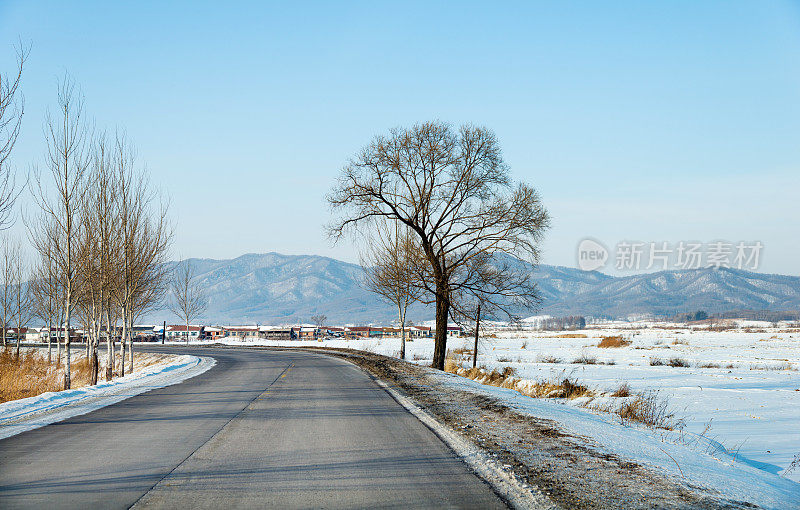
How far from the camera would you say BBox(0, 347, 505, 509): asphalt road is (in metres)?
5.98

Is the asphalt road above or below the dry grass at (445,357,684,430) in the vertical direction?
above

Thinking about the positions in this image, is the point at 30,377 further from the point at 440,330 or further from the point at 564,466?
the point at 564,466

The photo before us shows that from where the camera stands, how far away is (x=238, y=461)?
770 cm

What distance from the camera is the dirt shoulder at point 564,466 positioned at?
606cm

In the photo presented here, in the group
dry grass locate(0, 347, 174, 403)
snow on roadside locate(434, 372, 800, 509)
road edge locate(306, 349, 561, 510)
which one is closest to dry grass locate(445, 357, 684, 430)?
snow on roadside locate(434, 372, 800, 509)

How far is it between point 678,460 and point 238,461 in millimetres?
6097

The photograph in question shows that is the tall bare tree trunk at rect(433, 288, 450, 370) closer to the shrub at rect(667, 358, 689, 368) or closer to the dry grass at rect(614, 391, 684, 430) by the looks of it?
the dry grass at rect(614, 391, 684, 430)

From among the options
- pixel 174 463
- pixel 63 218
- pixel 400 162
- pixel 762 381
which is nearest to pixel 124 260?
pixel 63 218

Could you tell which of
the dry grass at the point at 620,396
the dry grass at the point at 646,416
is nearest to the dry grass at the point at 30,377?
the dry grass at the point at 620,396

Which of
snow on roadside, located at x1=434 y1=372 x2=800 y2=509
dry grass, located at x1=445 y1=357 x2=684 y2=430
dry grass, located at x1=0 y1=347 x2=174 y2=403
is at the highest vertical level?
snow on roadside, located at x1=434 y1=372 x2=800 y2=509

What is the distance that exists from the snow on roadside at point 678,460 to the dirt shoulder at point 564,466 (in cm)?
29

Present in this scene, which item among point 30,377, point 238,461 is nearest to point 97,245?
point 30,377

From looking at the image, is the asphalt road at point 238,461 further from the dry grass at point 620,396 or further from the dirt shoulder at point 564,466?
the dry grass at point 620,396

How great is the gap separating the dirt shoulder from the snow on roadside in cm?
29
